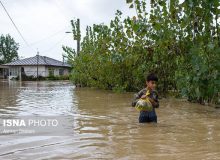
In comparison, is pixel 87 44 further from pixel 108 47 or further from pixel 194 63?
pixel 194 63

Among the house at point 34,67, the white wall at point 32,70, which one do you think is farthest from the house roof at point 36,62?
the white wall at point 32,70

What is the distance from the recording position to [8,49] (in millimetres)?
97312

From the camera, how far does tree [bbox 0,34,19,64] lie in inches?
3787

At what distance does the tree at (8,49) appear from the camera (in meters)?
96.2

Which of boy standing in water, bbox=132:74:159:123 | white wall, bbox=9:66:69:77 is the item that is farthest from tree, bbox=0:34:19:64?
boy standing in water, bbox=132:74:159:123

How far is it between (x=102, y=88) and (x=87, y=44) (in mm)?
3533

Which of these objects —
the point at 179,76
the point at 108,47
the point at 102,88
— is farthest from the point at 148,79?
the point at 102,88

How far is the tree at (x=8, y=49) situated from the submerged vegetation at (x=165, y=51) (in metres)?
74.6

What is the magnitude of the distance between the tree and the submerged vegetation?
245 feet

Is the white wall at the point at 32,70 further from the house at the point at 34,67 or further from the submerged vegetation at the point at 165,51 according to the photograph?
the submerged vegetation at the point at 165,51

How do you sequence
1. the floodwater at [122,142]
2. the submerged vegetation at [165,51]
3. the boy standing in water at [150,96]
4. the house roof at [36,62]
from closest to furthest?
the floodwater at [122,142]
the boy standing in water at [150,96]
the submerged vegetation at [165,51]
the house roof at [36,62]

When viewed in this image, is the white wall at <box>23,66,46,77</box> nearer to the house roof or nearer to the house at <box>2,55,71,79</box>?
the house at <box>2,55,71,79</box>

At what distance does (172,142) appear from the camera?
6332 millimetres

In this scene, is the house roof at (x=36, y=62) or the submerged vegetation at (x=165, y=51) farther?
the house roof at (x=36, y=62)
